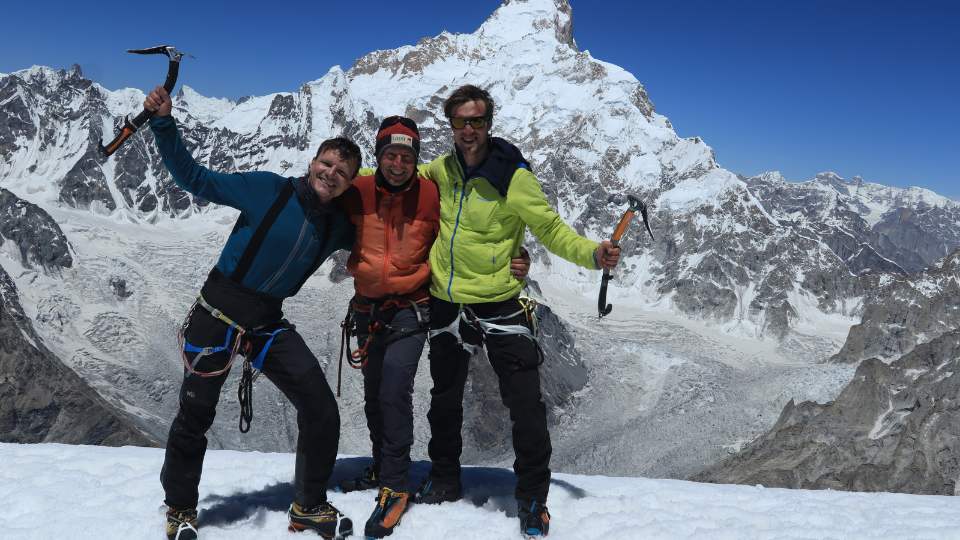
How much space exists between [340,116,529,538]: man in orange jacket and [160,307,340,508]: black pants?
0.68 metres

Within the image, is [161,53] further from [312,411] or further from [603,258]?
[603,258]

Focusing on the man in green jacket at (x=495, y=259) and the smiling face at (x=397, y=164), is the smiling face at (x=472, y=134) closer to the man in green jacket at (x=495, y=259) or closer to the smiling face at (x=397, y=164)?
the man in green jacket at (x=495, y=259)

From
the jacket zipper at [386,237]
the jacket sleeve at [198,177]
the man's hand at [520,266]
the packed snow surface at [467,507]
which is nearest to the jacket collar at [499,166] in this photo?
the man's hand at [520,266]

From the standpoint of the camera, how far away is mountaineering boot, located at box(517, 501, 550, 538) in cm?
740

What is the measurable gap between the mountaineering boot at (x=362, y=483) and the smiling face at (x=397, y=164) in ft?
12.8

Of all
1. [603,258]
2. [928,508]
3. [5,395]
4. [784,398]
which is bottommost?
[5,395]

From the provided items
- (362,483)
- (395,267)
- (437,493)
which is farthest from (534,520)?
(395,267)

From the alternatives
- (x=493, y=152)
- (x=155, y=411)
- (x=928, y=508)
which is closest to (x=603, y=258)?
(x=493, y=152)

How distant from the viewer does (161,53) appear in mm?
6887

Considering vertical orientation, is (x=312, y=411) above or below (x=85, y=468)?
above

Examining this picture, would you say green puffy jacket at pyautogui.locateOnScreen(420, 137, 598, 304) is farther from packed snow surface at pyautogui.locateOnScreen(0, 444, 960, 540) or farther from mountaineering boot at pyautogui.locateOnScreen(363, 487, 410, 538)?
packed snow surface at pyautogui.locateOnScreen(0, 444, 960, 540)

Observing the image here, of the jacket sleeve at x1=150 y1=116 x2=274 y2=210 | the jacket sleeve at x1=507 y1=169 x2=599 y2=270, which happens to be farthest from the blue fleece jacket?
the jacket sleeve at x1=507 y1=169 x2=599 y2=270

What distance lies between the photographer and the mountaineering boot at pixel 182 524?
6.96 metres

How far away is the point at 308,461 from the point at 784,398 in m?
136
